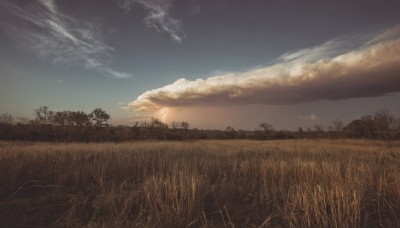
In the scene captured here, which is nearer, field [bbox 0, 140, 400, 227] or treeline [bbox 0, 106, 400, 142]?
field [bbox 0, 140, 400, 227]

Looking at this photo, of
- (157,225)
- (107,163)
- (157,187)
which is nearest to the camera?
(157,225)

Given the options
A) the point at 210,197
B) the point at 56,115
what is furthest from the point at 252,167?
the point at 56,115

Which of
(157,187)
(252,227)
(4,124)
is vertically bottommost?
(252,227)

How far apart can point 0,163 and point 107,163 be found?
2.69 m

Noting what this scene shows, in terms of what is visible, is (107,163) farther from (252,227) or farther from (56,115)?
(56,115)

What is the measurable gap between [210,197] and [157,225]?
1644 mm

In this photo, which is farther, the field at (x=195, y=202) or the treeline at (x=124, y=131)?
the treeline at (x=124, y=131)

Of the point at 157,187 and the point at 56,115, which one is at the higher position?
the point at 56,115

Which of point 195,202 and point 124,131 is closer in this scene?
point 195,202

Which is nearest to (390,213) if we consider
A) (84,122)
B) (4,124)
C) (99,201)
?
(99,201)

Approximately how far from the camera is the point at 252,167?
836 cm

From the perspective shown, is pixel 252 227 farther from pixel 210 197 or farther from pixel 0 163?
pixel 0 163

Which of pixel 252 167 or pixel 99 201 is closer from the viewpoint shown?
pixel 99 201

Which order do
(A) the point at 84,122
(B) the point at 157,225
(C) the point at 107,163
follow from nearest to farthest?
(B) the point at 157,225 → (C) the point at 107,163 → (A) the point at 84,122
